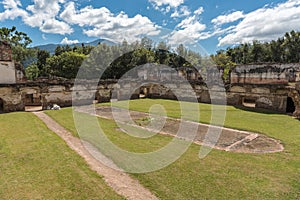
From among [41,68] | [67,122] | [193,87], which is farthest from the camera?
[41,68]

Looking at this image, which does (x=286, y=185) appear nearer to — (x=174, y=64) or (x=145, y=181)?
(x=145, y=181)

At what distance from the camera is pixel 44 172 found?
476cm

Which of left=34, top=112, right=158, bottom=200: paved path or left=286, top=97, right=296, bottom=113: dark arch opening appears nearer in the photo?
left=34, top=112, right=158, bottom=200: paved path

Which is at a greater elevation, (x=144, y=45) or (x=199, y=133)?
(x=144, y=45)

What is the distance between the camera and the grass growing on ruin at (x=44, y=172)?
13.0 feet

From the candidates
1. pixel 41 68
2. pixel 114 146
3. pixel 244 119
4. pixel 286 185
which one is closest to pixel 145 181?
pixel 114 146

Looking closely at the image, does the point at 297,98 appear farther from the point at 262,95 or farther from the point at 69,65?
the point at 69,65

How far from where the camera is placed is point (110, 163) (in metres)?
5.28

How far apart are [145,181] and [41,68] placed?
133 feet

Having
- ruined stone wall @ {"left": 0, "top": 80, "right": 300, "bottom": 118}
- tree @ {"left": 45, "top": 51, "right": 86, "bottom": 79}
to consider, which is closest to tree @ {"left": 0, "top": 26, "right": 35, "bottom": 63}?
tree @ {"left": 45, "top": 51, "right": 86, "bottom": 79}

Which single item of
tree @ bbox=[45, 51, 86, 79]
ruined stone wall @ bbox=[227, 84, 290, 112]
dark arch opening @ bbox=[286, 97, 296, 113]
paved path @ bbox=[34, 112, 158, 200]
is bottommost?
paved path @ bbox=[34, 112, 158, 200]

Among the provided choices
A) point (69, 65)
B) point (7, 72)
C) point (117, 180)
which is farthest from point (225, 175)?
point (69, 65)

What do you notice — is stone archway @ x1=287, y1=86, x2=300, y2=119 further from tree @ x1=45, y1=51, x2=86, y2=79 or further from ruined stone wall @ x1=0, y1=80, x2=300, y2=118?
tree @ x1=45, y1=51, x2=86, y2=79

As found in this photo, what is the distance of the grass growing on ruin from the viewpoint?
13.0ft
